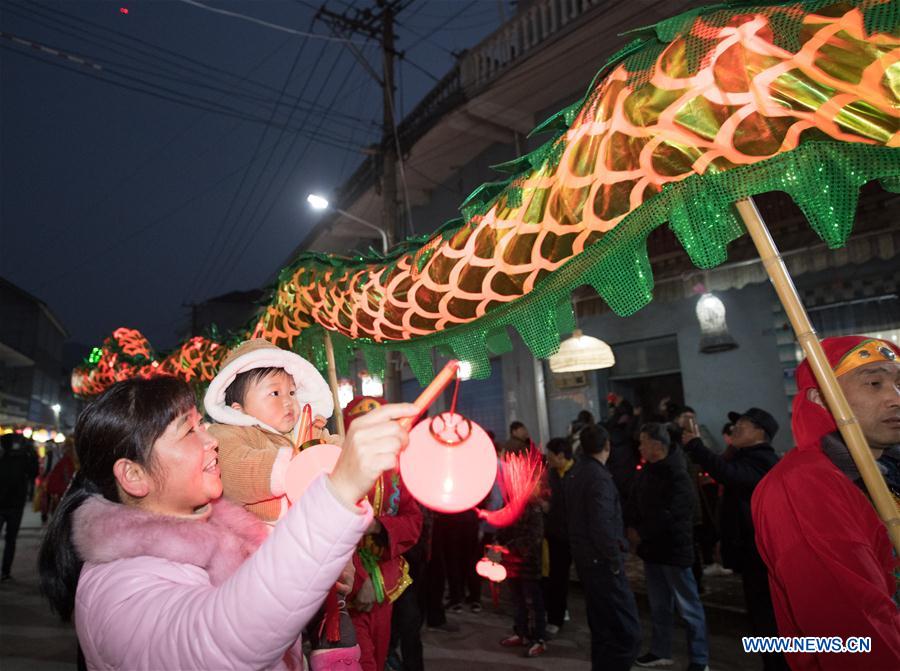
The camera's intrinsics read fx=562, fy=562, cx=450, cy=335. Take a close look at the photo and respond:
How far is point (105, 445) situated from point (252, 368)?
2.74 feet

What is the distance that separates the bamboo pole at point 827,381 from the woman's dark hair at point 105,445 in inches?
64.2

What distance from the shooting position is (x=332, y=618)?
2006 millimetres

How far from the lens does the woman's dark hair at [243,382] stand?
2168 mm

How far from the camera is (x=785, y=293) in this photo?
1.61 m

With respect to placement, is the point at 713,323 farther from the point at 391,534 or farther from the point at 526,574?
the point at 391,534

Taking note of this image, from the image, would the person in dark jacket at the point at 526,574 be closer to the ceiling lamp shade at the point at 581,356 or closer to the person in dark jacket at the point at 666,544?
the person in dark jacket at the point at 666,544

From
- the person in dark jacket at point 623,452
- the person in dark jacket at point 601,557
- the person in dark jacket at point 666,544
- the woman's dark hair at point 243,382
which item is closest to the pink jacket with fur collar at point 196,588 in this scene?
the woman's dark hair at point 243,382

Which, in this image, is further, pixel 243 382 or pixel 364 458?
pixel 243 382

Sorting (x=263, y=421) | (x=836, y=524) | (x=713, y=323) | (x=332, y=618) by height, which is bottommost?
(x=332, y=618)

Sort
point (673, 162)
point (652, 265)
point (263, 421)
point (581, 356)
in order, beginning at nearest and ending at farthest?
point (673, 162)
point (263, 421)
point (581, 356)
point (652, 265)

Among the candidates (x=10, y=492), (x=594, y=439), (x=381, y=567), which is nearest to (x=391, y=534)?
(x=381, y=567)

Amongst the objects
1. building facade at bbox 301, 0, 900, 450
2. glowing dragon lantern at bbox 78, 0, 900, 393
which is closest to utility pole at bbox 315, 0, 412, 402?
building facade at bbox 301, 0, 900, 450

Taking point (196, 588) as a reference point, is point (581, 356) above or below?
above

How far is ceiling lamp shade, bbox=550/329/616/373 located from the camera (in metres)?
7.14
